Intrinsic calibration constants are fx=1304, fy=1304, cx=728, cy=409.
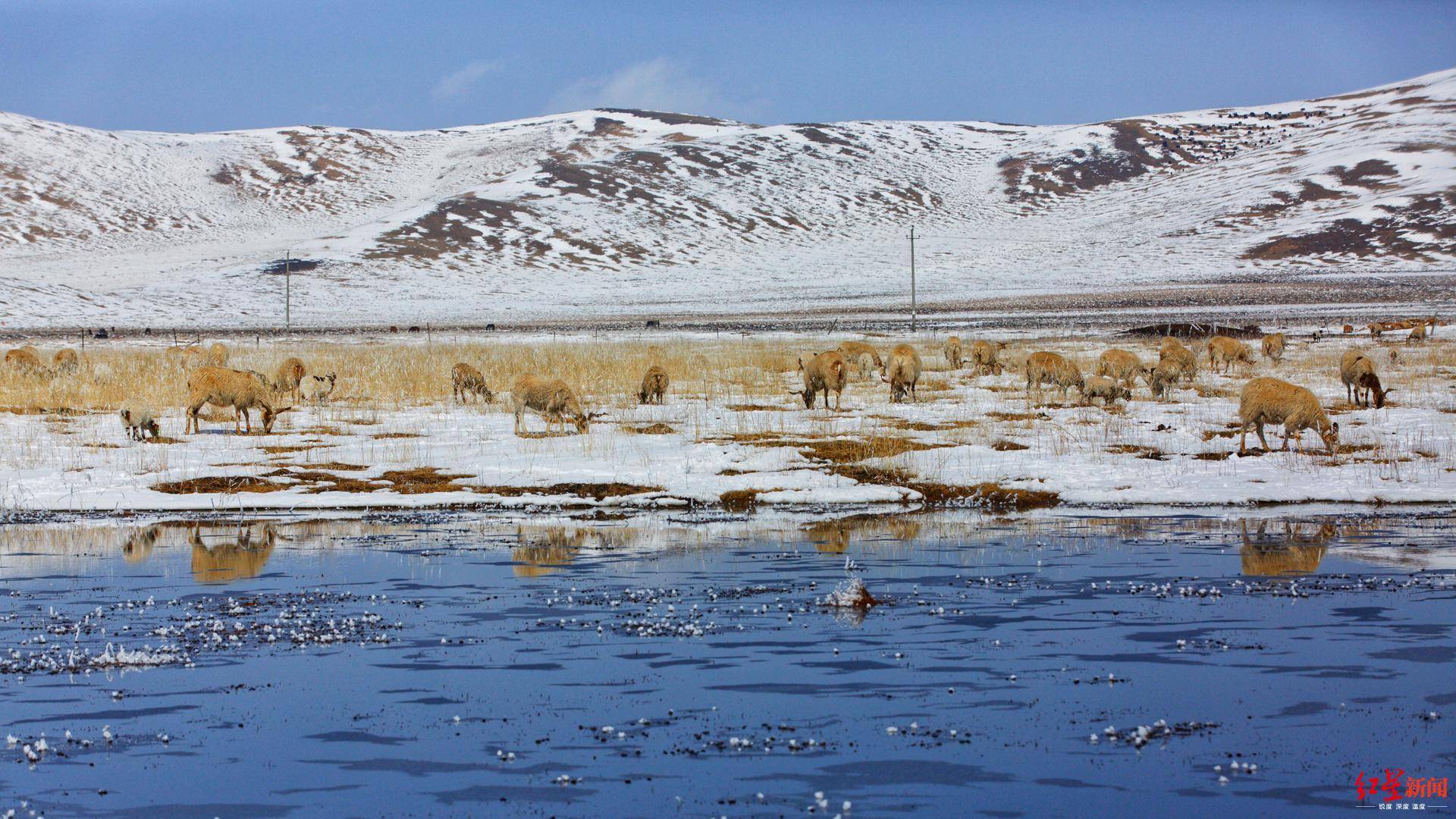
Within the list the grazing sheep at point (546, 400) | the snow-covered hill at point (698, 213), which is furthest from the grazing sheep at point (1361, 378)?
the snow-covered hill at point (698, 213)

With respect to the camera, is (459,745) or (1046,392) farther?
(1046,392)

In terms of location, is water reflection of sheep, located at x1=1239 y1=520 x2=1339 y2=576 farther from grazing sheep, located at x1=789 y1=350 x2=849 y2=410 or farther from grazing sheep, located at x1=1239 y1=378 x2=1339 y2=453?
grazing sheep, located at x1=789 y1=350 x2=849 y2=410

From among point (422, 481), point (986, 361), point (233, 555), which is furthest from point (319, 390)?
point (986, 361)

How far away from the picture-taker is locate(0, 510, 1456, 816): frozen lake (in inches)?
295

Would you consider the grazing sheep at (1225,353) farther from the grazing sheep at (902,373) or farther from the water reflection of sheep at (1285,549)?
the water reflection of sheep at (1285,549)

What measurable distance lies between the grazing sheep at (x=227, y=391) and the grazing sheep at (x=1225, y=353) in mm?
23971

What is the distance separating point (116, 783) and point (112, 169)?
515 ft

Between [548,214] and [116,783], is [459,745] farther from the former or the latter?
[548,214]

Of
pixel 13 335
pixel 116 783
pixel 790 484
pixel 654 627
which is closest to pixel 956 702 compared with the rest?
pixel 654 627

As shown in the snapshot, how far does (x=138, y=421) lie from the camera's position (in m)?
22.0

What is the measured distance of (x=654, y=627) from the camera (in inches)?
426

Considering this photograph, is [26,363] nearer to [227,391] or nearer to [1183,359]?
[227,391]

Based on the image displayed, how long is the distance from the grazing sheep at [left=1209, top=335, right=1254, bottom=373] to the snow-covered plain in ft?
24.0

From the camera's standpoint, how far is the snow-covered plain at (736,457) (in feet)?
58.2
